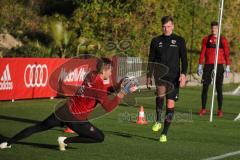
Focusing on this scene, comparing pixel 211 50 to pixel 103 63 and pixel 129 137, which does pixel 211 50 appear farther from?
pixel 103 63

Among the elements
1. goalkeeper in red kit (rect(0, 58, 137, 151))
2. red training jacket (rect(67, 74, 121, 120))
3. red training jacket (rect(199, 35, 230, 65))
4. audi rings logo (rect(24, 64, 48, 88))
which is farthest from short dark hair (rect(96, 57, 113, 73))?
audi rings logo (rect(24, 64, 48, 88))

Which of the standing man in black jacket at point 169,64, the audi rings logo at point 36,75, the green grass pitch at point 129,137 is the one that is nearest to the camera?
the green grass pitch at point 129,137

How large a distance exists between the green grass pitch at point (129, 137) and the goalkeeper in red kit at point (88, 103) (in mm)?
334

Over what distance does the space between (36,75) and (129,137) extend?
8920 millimetres

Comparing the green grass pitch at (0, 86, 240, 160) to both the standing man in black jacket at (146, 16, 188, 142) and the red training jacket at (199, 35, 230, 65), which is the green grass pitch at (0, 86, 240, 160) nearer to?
the standing man in black jacket at (146, 16, 188, 142)

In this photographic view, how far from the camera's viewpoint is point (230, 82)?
125 feet

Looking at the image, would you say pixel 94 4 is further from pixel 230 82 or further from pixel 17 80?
pixel 17 80

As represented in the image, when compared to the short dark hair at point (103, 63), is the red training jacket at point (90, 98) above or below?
below

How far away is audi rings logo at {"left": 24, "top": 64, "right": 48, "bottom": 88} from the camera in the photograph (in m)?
21.0

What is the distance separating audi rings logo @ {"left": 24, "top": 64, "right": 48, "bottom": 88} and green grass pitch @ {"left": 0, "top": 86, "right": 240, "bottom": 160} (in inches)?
44.0

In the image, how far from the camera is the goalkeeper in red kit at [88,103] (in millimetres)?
10055

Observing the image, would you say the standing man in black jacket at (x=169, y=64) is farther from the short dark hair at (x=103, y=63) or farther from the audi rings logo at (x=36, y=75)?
the audi rings logo at (x=36, y=75)

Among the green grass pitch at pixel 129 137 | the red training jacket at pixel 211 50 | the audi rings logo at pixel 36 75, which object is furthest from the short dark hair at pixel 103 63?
the audi rings logo at pixel 36 75

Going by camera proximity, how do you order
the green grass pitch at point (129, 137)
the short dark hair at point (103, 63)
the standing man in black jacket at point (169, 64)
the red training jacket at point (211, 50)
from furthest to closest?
the red training jacket at point (211, 50) → the standing man in black jacket at point (169, 64) → the green grass pitch at point (129, 137) → the short dark hair at point (103, 63)
